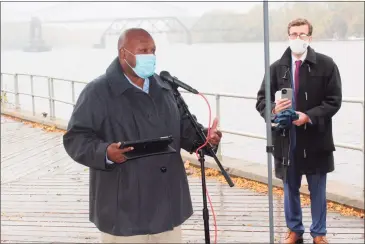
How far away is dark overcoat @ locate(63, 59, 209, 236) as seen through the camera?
2.33m

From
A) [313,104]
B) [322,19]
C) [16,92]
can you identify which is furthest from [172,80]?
[322,19]

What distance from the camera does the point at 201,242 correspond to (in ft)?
13.4

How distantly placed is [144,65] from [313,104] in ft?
4.98

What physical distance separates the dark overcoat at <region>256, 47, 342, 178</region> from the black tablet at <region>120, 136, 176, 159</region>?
54.0 inches

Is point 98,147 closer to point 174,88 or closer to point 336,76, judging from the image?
point 174,88

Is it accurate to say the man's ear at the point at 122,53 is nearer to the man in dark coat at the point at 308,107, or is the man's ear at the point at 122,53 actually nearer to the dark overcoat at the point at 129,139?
the dark overcoat at the point at 129,139

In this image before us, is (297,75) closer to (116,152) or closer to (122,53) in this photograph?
(122,53)

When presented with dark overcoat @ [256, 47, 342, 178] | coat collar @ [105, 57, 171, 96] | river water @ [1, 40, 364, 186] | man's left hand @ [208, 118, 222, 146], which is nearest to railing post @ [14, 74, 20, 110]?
river water @ [1, 40, 364, 186]

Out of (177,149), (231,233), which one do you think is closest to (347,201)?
(231,233)

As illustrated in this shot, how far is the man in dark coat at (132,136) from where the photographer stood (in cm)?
233

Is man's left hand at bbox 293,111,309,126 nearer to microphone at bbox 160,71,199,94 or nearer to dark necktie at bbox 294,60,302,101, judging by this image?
dark necktie at bbox 294,60,302,101

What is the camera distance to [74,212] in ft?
16.3

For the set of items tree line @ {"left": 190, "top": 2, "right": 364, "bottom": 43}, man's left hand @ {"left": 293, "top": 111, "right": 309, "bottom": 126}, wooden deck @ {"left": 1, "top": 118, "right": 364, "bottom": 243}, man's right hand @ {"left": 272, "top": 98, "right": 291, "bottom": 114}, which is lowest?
wooden deck @ {"left": 1, "top": 118, "right": 364, "bottom": 243}

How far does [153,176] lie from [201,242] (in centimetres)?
182
